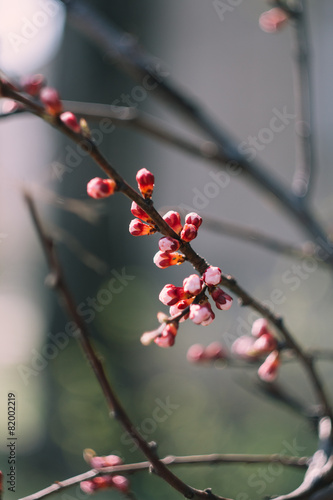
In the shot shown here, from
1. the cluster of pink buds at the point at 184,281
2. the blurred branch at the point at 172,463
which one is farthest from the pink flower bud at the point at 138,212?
the blurred branch at the point at 172,463

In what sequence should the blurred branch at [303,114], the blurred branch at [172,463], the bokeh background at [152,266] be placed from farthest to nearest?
the bokeh background at [152,266]
the blurred branch at [303,114]
the blurred branch at [172,463]

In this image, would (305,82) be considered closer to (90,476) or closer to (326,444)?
(326,444)

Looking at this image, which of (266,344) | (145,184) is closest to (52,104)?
(145,184)

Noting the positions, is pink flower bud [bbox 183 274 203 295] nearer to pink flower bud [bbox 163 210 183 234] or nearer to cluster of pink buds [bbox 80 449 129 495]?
pink flower bud [bbox 163 210 183 234]

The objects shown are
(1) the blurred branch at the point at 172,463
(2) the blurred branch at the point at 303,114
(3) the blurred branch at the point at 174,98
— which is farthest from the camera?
(2) the blurred branch at the point at 303,114

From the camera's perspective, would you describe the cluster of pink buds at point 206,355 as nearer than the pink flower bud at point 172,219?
No

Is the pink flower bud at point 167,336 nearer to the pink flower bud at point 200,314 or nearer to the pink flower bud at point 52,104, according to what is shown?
the pink flower bud at point 200,314
